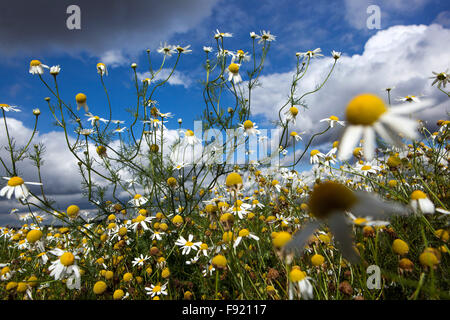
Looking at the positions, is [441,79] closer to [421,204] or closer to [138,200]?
[421,204]

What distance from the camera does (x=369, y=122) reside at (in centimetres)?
61

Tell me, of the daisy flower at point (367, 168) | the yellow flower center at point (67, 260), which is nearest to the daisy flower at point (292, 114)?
the daisy flower at point (367, 168)

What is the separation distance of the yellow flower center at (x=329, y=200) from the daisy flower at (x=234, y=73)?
173cm

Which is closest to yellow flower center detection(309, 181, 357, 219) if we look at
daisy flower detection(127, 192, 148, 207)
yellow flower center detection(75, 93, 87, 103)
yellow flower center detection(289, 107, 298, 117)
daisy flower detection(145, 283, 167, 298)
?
daisy flower detection(145, 283, 167, 298)

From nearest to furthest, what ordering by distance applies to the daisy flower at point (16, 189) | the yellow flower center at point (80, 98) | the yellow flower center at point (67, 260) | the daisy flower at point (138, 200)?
the yellow flower center at point (67, 260), the daisy flower at point (16, 189), the yellow flower center at point (80, 98), the daisy flower at point (138, 200)

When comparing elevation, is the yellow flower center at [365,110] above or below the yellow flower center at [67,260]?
above

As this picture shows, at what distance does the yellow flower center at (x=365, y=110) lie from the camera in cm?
61

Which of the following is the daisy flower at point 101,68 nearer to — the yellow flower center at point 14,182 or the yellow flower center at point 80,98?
the yellow flower center at point 80,98

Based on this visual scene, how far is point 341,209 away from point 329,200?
0.13ft

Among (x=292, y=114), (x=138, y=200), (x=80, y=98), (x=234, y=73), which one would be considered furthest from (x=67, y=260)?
(x=292, y=114)

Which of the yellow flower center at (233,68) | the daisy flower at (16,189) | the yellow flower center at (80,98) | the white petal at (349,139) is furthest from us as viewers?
the yellow flower center at (233,68)

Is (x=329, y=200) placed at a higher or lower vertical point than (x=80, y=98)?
lower

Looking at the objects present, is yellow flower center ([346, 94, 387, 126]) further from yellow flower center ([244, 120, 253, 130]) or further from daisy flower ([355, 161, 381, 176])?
daisy flower ([355, 161, 381, 176])
